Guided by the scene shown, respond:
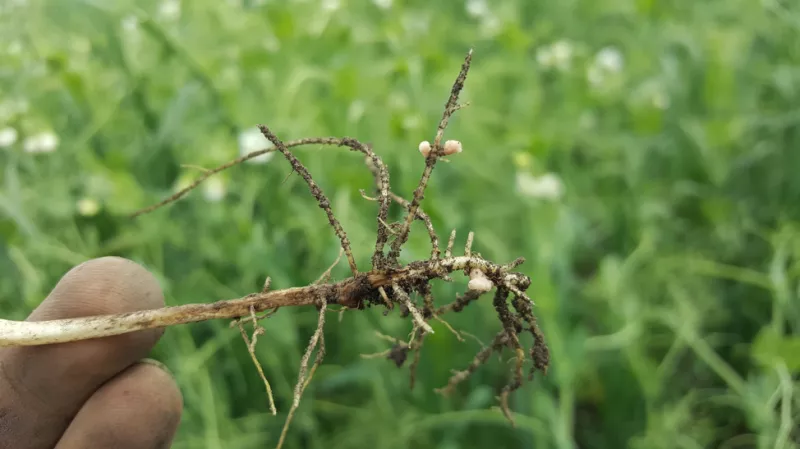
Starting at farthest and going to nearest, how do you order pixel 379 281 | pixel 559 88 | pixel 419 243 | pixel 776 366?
1. pixel 559 88
2. pixel 419 243
3. pixel 776 366
4. pixel 379 281

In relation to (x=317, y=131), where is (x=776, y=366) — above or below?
below

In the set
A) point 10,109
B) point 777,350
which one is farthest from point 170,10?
point 777,350

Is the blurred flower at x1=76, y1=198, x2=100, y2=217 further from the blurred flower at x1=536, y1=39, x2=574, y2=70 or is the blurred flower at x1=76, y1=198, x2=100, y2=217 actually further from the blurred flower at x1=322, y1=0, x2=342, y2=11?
the blurred flower at x1=536, y1=39, x2=574, y2=70

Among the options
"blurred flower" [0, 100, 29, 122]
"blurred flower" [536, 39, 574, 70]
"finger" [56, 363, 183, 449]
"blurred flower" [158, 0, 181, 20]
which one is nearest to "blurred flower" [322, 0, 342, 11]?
"blurred flower" [158, 0, 181, 20]

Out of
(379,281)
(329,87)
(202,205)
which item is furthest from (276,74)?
(379,281)

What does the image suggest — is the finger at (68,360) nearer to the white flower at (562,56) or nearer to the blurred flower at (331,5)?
the blurred flower at (331,5)

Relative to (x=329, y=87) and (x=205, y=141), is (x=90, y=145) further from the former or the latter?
(x=329, y=87)
